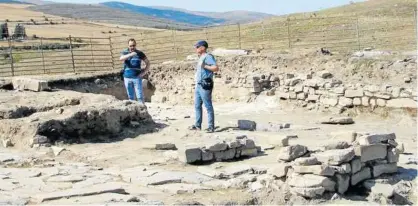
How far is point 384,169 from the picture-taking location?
9055 millimetres

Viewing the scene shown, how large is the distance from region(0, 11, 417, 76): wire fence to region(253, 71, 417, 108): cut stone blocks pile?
13.4 feet

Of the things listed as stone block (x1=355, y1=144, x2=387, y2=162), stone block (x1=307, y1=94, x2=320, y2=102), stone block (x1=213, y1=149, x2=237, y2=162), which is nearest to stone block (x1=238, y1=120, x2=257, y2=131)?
stone block (x1=213, y1=149, x2=237, y2=162)

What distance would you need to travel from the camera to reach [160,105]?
21.7 meters

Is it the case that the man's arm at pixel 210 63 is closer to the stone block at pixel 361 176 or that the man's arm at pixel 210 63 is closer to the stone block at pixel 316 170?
the stone block at pixel 361 176

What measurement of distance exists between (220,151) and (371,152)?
7.43ft

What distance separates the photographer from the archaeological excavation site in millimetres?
8055

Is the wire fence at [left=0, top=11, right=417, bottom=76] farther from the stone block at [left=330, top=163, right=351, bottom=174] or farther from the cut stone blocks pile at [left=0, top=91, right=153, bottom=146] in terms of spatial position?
the stone block at [left=330, top=163, right=351, bottom=174]

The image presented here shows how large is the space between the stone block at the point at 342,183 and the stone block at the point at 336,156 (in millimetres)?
186

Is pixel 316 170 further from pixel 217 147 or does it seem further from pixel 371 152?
pixel 217 147

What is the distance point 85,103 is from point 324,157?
267 inches

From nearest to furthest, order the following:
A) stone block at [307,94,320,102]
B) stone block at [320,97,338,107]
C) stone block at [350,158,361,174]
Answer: stone block at [350,158,361,174] → stone block at [320,97,338,107] → stone block at [307,94,320,102]

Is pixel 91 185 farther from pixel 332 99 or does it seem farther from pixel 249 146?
pixel 332 99

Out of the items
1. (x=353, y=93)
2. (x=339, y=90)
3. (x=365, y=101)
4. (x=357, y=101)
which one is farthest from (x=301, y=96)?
(x=365, y=101)

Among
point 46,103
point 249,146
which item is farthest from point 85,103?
point 249,146
